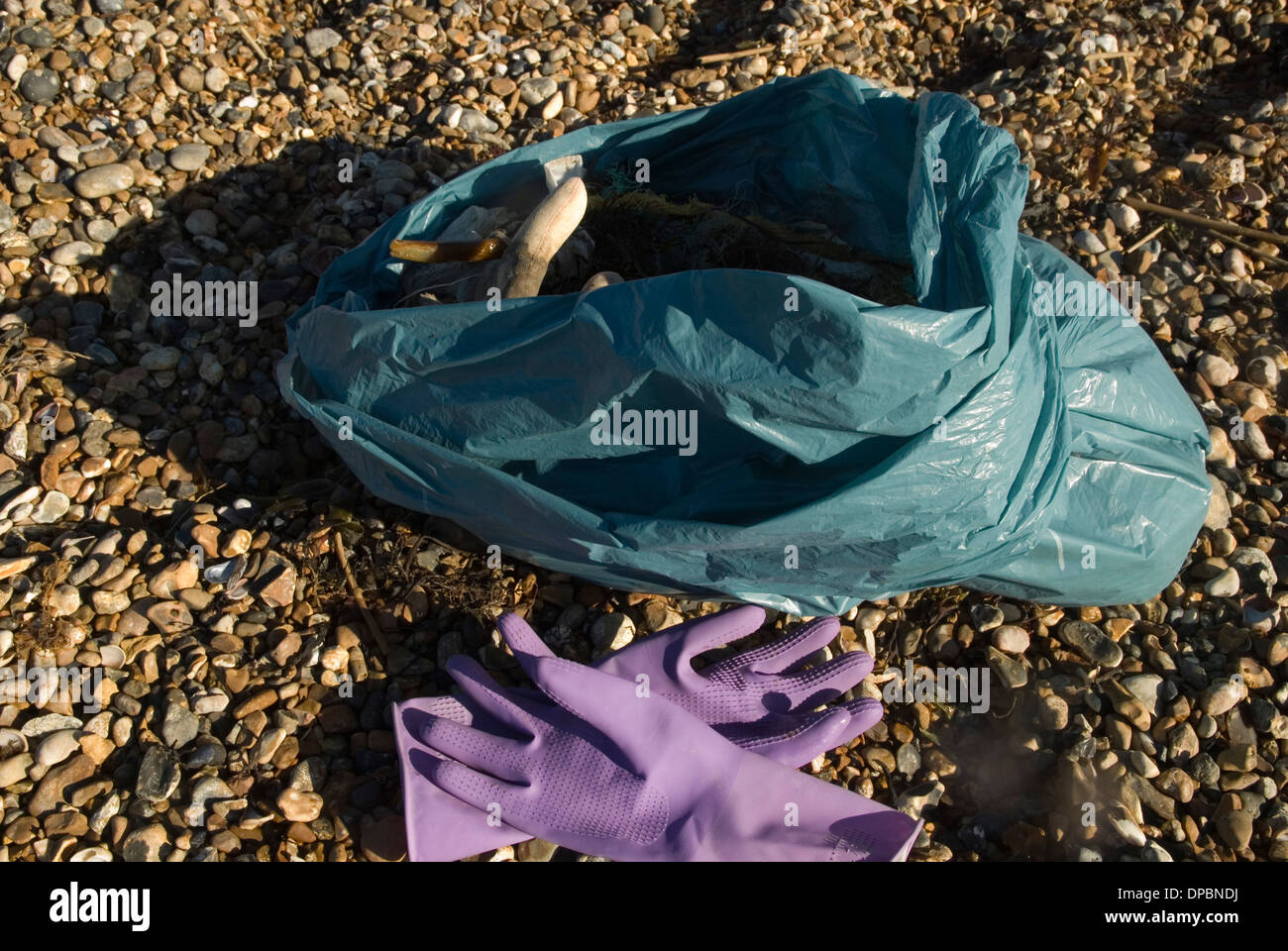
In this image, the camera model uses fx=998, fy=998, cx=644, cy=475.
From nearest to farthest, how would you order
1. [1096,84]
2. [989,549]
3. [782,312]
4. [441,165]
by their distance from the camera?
[782,312], [989,549], [441,165], [1096,84]

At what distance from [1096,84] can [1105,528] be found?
192 centimetres

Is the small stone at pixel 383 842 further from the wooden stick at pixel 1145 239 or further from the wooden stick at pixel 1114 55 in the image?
the wooden stick at pixel 1114 55

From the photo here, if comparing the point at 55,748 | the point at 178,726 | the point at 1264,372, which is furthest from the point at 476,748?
the point at 1264,372

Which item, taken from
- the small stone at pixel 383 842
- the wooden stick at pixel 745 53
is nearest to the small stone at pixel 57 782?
the small stone at pixel 383 842

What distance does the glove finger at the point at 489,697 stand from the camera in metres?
2.10

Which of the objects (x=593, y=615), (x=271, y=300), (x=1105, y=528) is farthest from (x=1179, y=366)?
(x=271, y=300)

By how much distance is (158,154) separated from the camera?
291 centimetres

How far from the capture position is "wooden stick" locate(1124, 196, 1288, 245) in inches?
117

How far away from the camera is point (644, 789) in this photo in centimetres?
200

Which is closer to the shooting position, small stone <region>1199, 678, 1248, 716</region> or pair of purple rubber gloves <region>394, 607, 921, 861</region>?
pair of purple rubber gloves <region>394, 607, 921, 861</region>

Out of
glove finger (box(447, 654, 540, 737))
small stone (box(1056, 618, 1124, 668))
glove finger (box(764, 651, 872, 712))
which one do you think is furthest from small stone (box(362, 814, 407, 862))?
small stone (box(1056, 618, 1124, 668))

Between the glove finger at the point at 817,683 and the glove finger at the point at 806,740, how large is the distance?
2.9 inches

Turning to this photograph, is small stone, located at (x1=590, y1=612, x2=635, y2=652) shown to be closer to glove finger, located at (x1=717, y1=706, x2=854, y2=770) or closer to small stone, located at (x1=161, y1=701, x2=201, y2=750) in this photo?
glove finger, located at (x1=717, y1=706, x2=854, y2=770)

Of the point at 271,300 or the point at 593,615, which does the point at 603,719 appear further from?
the point at 271,300
